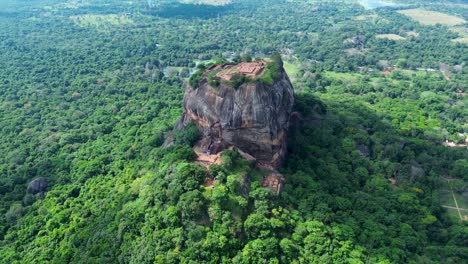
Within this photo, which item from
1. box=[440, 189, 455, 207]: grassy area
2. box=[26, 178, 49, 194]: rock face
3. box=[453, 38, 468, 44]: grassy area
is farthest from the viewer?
box=[453, 38, 468, 44]: grassy area

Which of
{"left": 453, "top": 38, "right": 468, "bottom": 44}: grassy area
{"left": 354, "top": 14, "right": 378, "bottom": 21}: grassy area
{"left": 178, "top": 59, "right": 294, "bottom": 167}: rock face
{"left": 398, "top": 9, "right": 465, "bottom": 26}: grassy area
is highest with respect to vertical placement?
{"left": 178, "top": 59, "right": 294, "bottom": 167}: rock face

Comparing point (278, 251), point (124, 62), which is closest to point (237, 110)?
point (278, 251)

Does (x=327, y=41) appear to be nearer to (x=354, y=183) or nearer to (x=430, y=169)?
(x=430, y=169)

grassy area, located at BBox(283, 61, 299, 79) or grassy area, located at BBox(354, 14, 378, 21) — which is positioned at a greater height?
grassy area, located at BBox(354, 14, 378, 21)

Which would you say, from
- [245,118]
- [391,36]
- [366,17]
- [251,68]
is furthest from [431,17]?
[245,118]

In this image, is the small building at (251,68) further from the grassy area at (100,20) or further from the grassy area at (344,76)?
the grassy area at (100,20)

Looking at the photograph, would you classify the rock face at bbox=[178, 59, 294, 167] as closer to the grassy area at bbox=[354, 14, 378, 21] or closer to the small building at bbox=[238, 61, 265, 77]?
the small building at bbox=[238, 61, 265, 77]

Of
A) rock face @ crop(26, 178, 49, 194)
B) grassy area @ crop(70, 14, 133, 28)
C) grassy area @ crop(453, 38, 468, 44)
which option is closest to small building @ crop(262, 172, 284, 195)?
rock face @ crop(26, 178, 49, 194)

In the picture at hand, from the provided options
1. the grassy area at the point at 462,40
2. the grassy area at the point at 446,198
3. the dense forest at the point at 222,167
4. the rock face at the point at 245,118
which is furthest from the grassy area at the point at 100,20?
the grassy area at the point at 446,198
